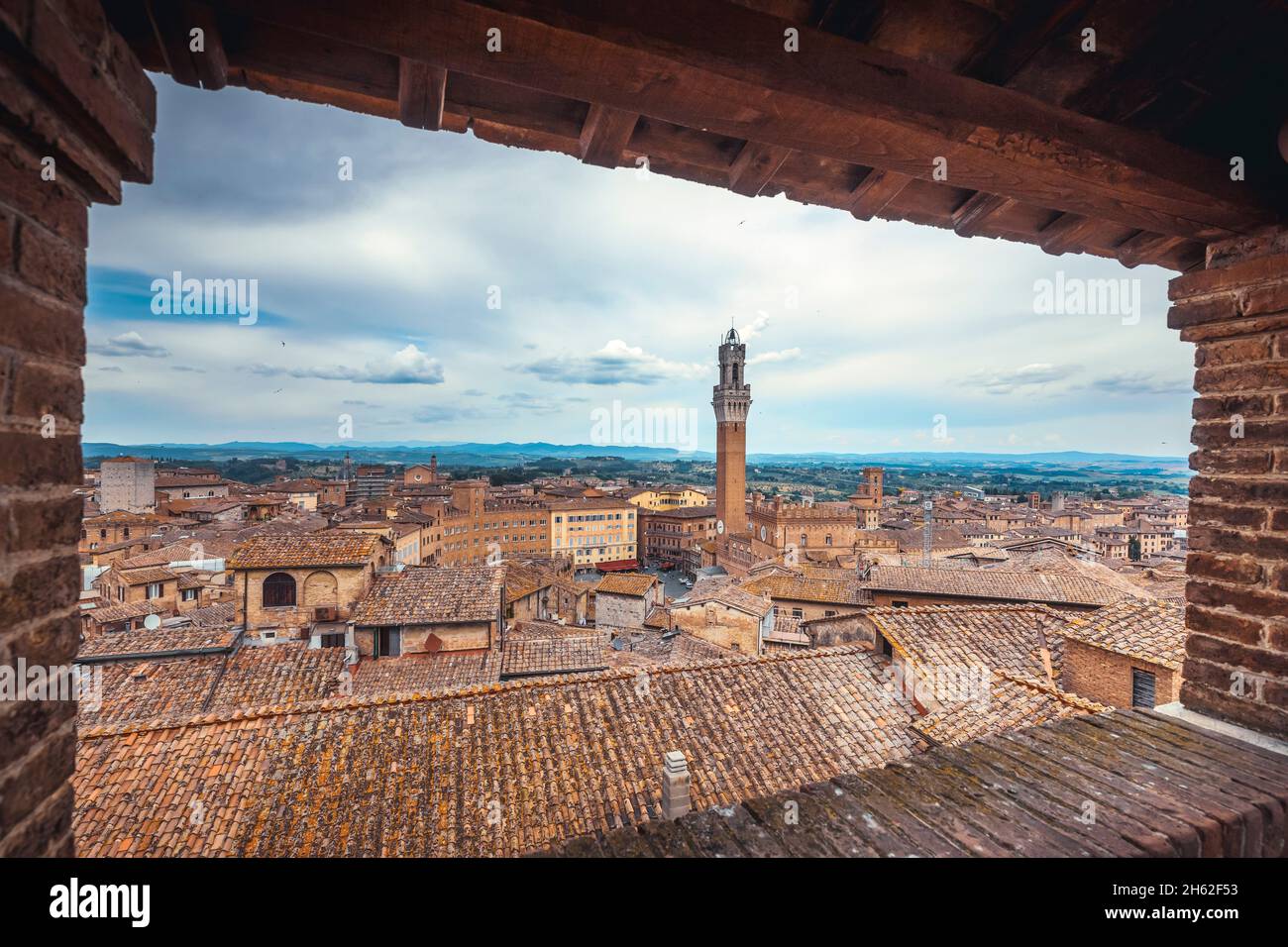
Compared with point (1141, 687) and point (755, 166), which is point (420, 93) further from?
point (1141, 687)

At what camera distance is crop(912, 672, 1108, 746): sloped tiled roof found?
24.6 ft

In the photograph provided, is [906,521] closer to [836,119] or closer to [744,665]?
[744,665]

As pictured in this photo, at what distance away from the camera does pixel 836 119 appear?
2.01 m

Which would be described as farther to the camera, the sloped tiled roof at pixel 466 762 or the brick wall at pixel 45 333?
the sloped tiled roof at pixel 466 762

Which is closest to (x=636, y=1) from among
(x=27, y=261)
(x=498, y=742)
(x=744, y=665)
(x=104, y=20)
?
(x=104, y=20)

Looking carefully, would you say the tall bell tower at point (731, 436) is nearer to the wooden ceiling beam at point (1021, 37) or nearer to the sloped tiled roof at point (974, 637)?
the sloped tiled roof at point (974, 637)

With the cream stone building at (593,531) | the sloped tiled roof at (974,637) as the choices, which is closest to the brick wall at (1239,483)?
the sloped tiled roof at (974,637)

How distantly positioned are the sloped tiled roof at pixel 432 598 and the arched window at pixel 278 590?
6.87 ft

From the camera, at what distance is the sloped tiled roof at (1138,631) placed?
28.4 ft

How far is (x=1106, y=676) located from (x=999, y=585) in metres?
11.4

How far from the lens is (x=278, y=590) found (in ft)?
51.2

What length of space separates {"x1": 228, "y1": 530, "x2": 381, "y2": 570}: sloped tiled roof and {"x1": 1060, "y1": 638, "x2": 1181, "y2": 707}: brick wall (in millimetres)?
16061

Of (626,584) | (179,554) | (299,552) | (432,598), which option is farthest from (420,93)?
(179,554)

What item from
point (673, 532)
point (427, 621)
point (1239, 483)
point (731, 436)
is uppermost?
point (731, 436)
